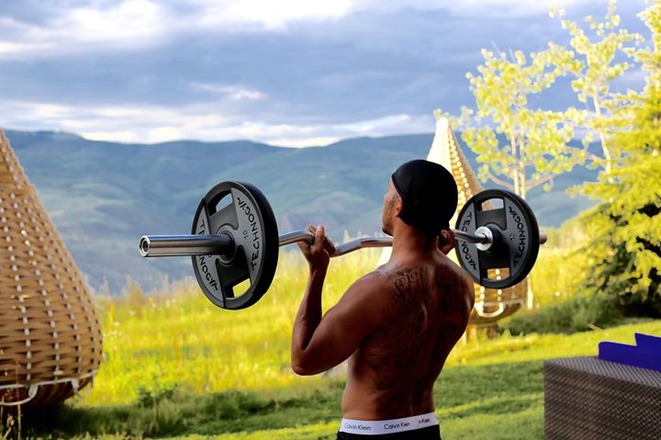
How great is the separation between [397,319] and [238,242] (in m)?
0.36

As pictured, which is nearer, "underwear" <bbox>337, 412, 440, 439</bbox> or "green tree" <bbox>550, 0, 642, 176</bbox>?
"underwear" <bbox>337, 412, 440, 439</bbox>

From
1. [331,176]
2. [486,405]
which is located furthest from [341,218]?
[486,405]

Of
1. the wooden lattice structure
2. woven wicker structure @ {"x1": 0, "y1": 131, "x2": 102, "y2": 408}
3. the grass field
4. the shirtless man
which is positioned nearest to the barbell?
the shirtless man

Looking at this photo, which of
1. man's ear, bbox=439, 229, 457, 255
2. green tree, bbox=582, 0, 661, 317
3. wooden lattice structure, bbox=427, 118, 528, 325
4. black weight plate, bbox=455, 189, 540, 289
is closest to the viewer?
man's ear, bbox=439, 229, 457, 255

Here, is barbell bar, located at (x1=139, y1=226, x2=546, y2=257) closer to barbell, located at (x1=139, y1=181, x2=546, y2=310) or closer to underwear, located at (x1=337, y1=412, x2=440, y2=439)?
barbell, located at (x1=139, y1=181, x2=546, y2=310)

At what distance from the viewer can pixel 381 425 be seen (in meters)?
1.96

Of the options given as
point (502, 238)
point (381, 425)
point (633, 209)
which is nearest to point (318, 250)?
point (381, 425)

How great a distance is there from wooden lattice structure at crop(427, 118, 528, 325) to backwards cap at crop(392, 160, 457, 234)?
5.23 m

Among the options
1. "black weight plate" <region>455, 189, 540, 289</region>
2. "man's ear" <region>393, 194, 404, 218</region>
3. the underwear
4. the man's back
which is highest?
"man's ear" <region>393, 194, 404, 218</region>

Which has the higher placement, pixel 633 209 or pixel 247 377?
pixel 633 209

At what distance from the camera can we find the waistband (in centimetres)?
196

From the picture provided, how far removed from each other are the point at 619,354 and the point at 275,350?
4401 millimetres

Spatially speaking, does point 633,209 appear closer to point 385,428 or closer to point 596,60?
A: point 596,60

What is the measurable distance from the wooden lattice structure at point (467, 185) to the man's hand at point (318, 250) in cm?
529
